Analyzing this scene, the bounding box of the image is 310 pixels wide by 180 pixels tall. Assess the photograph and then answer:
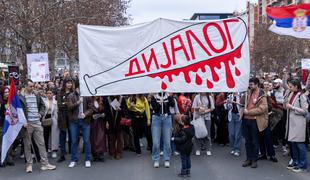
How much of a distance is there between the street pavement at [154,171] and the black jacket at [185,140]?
0.55 meters

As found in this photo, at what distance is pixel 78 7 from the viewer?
1797cm

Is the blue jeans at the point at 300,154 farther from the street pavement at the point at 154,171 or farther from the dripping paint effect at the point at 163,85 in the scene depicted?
the dripping paint effect at the point at 163,85

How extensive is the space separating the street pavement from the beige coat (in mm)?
692

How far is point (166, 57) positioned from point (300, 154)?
10.7ft

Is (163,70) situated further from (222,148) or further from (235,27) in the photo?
(222,148)

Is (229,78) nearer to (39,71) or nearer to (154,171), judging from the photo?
(154,171)

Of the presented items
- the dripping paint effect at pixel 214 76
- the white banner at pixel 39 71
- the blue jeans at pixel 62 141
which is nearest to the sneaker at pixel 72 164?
the blue jeans at pixel 62 141

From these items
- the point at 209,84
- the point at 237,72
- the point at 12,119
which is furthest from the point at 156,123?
the point at 12,119

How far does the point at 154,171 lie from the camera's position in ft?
25.8

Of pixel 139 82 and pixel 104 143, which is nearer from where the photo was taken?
pixel 139 82

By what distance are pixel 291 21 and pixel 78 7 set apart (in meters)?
11.9

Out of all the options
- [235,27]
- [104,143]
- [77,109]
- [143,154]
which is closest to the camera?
[235,27]

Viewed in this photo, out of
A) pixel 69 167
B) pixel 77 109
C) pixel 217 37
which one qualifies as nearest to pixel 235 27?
pixel 217 37

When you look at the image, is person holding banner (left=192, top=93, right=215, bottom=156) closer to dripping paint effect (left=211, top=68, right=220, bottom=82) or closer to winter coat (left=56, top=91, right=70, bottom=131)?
dripping paint effect (left=211, top=68, right=220, bottom=82)
